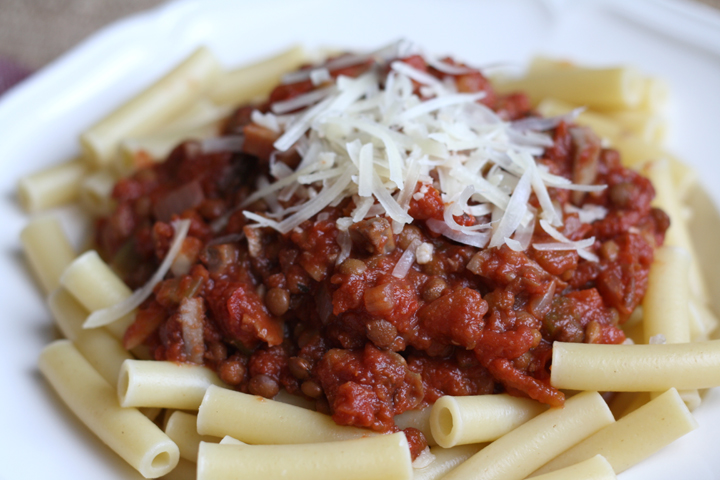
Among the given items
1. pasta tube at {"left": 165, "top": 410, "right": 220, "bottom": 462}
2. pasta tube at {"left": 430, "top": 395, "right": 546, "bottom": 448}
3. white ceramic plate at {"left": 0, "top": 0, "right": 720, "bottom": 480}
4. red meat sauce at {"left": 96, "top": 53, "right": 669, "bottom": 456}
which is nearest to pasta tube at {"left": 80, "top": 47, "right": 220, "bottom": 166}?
white ceramic plate at {"left": 0, "top": 0, "right": 720, "bottom": 480}

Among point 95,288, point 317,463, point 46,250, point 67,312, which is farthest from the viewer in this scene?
point 46,250

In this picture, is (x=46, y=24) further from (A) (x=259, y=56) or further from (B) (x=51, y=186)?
(B) (x=51, y=186)

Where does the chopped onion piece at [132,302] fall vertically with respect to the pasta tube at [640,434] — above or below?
above

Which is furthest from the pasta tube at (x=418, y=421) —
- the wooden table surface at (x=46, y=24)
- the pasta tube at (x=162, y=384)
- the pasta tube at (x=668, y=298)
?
the wooden table surface at (x=46, y=24)

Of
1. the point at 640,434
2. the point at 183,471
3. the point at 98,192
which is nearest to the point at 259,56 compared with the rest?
the point at 98,192

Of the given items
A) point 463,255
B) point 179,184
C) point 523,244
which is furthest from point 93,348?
point 523,244

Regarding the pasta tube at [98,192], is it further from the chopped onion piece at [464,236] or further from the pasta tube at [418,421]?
the pasta tube at [418,421]

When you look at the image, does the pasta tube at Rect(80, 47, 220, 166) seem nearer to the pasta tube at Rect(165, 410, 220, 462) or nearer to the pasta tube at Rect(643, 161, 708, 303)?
the pasta tube at Rect(165, 410, 220, 462)
